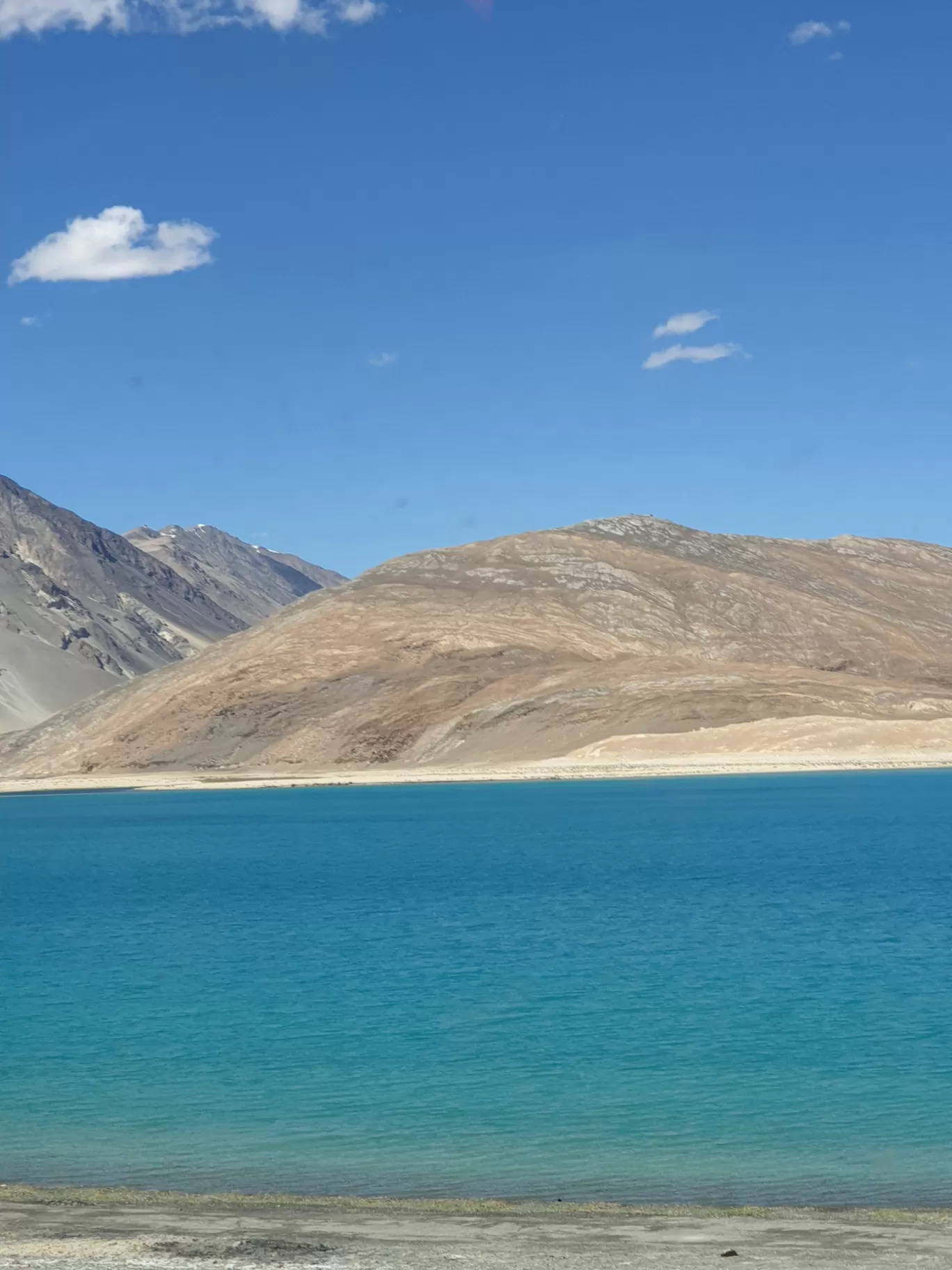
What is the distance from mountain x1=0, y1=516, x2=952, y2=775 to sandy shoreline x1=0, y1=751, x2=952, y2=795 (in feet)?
14.2

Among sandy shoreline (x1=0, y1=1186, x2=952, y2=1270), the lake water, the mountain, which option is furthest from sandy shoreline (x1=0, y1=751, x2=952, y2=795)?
sandy shoreline (x1=0, y1=1186, x2=952, y2=1270)

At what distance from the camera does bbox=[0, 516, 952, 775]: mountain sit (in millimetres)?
138750

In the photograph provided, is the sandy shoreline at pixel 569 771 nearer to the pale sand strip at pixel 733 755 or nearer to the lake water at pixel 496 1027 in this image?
the pale sand strip at pixel 733 755

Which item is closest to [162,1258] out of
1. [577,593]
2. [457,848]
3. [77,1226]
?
[77,1226]

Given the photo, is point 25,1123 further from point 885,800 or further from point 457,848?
point 885,800

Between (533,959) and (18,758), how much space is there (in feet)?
507

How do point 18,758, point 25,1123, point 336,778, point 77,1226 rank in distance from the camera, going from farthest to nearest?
point 18,758 → point 336,778 → point 25,1123 → point 77,1226

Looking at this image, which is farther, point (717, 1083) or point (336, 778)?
point (336, 778)

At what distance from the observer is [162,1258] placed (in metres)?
13.4

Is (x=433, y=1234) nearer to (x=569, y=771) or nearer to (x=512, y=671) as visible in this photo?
(x=569, y=771)

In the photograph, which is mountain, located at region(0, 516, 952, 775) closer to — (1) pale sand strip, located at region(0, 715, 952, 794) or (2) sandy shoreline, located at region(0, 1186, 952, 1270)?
(1) pale sand strip, located at region(0, 715, 952, 794)

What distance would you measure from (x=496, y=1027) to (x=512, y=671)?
130m

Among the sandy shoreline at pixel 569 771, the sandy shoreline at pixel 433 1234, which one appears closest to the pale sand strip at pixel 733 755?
the sandy shoreline at pixel 569 771

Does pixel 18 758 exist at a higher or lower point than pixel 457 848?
higher
